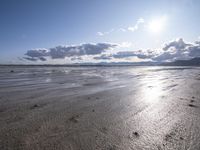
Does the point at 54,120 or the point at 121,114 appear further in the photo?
the point at 121,114

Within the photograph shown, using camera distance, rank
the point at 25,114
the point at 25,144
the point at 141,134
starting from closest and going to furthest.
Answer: the point at 25,144
the point at 141,134
the point at 25,114

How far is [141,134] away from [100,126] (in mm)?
1359

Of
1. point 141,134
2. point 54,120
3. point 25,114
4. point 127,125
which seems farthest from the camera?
point 25,114

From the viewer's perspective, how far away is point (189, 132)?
482 cm

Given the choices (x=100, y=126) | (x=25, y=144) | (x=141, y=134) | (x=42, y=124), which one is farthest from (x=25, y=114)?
(x=141, y=134)

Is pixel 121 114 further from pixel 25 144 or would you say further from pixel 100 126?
pixel 25 144

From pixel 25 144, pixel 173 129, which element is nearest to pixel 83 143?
pixel 25 144

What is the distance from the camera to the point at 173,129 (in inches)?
199

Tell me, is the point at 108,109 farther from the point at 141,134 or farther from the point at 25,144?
the point at 25,144

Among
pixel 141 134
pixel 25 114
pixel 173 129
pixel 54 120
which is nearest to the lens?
pixel 141 134

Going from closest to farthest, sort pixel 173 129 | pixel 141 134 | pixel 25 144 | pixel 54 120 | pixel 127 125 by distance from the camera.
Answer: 1. pixel 25 144
2. pixel 141 134
3. pixel 173 129
4. pixel 127 125
5. pixel 54 120

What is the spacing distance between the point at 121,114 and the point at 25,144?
12.5ft

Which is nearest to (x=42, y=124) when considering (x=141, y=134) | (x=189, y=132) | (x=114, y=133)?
(x=114, y=133)

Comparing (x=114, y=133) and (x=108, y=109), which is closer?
(x=114, y=133)
